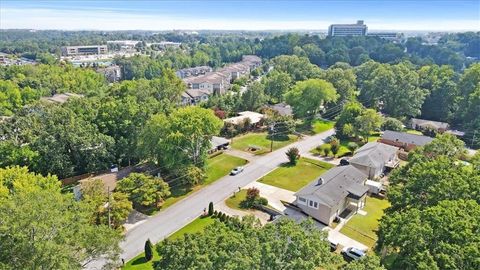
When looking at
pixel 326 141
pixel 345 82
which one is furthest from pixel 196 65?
pixel 326 141

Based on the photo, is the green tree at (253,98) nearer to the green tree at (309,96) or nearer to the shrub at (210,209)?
the green tree at (309,96)

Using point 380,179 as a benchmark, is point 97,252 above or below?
above

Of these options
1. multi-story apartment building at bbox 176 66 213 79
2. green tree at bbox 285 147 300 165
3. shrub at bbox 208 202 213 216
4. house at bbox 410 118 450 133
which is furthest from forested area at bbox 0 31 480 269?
multi-story apartment building at bbox 176 66 213 79

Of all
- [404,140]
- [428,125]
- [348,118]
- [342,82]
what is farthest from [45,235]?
[342,82]

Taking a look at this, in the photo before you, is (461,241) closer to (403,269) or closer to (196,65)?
(403,269)

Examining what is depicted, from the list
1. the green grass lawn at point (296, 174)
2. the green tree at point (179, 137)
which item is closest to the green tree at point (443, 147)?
the green grass lawn at point (296, 174)

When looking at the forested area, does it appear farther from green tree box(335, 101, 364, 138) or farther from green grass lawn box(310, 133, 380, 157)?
green grass lawn box(310, 133, 380, 157)
